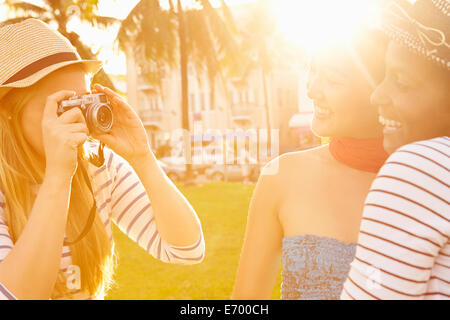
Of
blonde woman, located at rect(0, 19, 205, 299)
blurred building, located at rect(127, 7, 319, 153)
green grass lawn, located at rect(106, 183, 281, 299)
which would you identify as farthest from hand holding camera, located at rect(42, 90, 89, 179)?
blurred building, located at rect(127, 7, 319, 153)

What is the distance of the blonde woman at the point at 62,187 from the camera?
1077 millimetres

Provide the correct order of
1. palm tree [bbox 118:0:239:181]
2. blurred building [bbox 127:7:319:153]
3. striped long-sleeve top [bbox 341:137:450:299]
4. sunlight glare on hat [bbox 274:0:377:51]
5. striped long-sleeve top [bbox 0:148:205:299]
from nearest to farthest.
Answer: striped long-sleeve top [bbox 341:137:450:299] < sunlight glare on hat [bbox 274:0:377:51] < striped long-sleeve top [bbox 0:148:205:299] < palm tree [bbox 118:0:239:181] < blurred building [bbox 127:7:319:153]

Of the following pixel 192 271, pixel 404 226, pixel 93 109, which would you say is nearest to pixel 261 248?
pixel 404 226

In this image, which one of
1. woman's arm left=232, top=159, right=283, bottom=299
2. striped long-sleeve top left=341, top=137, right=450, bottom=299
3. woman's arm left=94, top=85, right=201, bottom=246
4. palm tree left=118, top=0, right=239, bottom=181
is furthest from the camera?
palm tree left=118, top=0, right=239, bottom=181

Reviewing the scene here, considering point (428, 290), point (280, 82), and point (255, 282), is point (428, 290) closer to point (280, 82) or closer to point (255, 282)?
point (255, 282)

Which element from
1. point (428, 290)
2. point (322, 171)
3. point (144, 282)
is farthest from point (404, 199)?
point (144, 282)

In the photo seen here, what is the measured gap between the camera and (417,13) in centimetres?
86

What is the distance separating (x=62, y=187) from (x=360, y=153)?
776 millimetres

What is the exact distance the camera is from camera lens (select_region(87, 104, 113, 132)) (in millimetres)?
1245

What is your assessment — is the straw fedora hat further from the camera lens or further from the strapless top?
the strapless top

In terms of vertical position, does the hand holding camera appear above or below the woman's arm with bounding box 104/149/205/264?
above

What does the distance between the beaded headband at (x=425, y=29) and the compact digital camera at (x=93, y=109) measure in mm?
803

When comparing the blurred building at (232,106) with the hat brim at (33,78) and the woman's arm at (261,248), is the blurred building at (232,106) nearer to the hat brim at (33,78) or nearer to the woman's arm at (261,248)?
the hat brim at (33,78)

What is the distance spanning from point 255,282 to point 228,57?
980cm
